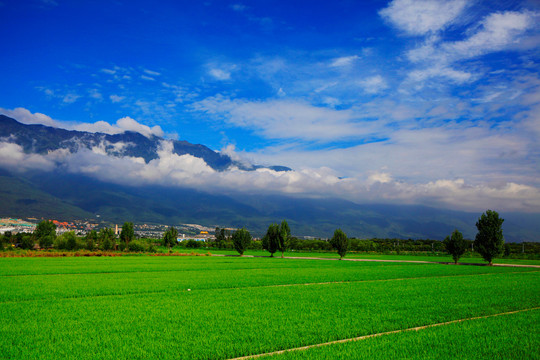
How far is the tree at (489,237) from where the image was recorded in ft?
198

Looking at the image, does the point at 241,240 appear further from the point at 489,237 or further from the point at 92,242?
the point at 489,237

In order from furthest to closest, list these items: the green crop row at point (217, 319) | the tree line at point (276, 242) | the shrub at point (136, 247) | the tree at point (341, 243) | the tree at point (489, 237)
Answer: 1. the shrub at point (136, 247)
2. the tree at point (341, 243)
3. the tree line at point (276, 242)
4. the tree at point (489, 237)
5. the green crop row at point (217, 319)

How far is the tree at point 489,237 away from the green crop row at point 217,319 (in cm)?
4226

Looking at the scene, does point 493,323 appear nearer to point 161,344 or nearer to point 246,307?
point 246,307

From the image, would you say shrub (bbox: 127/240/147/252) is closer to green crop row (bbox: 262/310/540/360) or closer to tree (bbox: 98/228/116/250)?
tree (bbox: 98/228/116/250)

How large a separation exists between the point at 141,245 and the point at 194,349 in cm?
9062

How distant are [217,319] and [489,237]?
62.2m

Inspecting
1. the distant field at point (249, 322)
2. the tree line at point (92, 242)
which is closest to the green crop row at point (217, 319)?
the distant field at point (249, 322)

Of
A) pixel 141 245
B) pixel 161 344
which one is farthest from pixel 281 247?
pixel 161 344

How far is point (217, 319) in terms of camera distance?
15.0 metres

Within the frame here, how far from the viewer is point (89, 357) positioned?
9961 millimetres

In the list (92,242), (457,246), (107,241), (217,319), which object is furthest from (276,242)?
(217,319)

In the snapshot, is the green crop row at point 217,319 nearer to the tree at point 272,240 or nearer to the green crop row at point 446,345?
the green crop row at point 446,345

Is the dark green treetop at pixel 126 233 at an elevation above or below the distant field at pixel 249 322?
below
